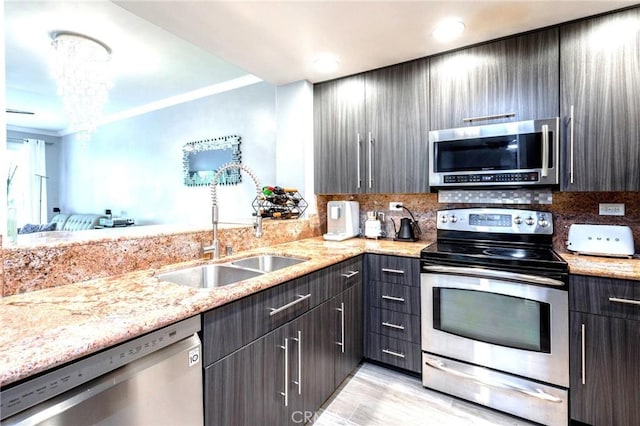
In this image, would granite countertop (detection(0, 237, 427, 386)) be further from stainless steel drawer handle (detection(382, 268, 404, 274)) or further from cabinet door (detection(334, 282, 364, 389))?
stainless steel drawer handle (detection(382, 268, 404, 274))

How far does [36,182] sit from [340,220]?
22.2 ft

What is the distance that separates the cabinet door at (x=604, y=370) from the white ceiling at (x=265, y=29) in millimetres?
1673

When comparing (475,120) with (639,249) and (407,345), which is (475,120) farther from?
(407,345)

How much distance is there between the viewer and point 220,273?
164 cm

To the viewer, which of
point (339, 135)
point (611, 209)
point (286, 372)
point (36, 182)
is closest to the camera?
point (286, 372)

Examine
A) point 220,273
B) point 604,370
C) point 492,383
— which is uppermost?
point 220,273

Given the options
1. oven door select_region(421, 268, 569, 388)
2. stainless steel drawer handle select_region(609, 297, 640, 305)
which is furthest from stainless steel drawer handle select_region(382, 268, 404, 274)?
stainless steel drawer handle select_region(609, 297, 640, 305)

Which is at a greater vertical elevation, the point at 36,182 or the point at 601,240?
the point at 36,182

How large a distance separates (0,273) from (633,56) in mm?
3049

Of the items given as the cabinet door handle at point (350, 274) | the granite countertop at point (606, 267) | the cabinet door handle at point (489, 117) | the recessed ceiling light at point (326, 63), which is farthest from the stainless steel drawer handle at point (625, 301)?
the recessed ceiling light at point (326, 63)

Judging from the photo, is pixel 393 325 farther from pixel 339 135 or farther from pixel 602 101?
pixel 602 101

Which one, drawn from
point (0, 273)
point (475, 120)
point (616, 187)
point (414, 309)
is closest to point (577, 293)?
point (616, 187)

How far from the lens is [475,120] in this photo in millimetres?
1996

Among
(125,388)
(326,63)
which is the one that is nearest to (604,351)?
(125,388)
